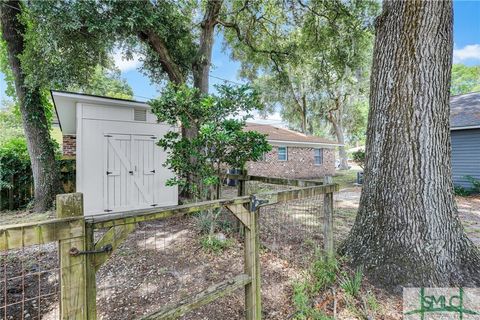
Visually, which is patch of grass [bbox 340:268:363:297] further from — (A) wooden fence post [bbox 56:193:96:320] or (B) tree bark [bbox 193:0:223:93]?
(B) tree bark [bbox 193:0:223:93]

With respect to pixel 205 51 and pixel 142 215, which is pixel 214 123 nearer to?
pixel 142 215

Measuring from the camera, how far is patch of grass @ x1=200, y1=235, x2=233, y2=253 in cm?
380

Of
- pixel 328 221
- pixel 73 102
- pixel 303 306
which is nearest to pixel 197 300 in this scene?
pixel 303 306

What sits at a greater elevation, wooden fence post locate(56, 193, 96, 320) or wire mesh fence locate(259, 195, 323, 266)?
wooden fence post locate(56, 193, 96, 320)

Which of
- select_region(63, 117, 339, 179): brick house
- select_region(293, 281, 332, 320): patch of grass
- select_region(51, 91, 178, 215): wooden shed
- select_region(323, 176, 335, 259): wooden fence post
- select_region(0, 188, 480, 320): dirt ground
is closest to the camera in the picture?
select_region(293, 281, 332, 320): patch of grass

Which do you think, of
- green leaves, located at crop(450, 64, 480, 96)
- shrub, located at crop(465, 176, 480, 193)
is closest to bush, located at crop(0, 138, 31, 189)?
shrub, located at crop(465, 176, 480, 193)

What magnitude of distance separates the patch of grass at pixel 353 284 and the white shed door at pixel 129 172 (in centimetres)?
520

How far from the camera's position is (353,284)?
2705 mm

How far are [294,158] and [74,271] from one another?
49.0 ft

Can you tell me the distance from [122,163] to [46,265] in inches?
121

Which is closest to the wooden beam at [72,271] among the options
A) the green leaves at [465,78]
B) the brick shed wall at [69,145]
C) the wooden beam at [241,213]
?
the wooden beam at [241,213]

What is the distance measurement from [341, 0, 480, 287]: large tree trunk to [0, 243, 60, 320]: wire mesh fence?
3.13m

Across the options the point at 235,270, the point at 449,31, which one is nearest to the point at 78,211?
the point at 235,270

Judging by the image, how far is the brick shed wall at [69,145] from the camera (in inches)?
358
